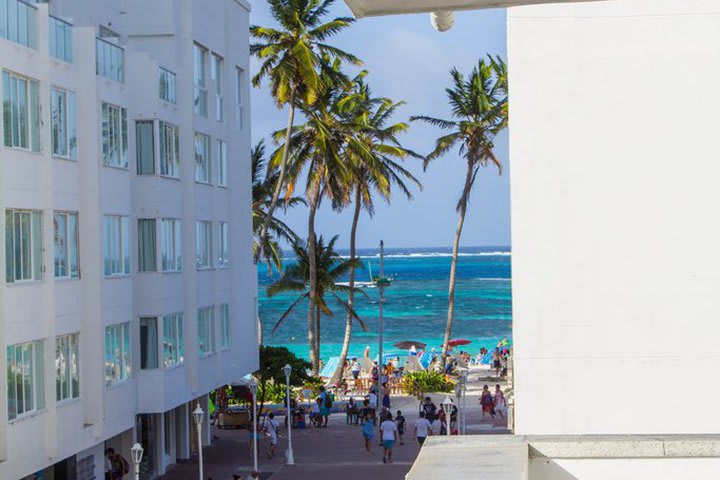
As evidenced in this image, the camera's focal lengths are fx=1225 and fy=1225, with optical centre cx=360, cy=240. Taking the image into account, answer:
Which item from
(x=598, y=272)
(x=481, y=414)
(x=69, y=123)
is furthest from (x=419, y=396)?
(x=598, y=272)

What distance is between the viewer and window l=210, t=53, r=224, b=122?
120 feet

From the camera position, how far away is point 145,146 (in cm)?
3055

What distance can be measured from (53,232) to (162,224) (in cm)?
677

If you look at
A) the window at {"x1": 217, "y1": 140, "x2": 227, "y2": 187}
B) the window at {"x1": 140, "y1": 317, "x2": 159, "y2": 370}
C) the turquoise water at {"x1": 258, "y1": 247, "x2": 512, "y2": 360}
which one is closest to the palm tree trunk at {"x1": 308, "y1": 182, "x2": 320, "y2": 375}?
the window at {"x1": 217, "y1": 140, "x2": 227, "y2": 187}

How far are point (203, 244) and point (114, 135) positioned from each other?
7.44 m

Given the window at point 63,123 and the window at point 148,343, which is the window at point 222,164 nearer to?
the window at point 148,343

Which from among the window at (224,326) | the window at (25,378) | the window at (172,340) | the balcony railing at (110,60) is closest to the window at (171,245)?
the window at (172,340)

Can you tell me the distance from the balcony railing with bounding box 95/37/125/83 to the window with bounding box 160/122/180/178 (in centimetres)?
265

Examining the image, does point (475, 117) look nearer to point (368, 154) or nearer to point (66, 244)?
point (368, 154)

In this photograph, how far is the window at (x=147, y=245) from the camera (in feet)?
100

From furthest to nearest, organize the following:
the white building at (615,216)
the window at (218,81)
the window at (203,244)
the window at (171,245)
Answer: the window at (218,81)
the window at (203,244)
the window at (171,245)
the white building at (615,216)

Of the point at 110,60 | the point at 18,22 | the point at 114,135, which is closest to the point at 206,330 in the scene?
the point at 114,135

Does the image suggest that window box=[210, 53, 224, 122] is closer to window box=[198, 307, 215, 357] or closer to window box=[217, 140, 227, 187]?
window box=[217, 140, 227, 187]

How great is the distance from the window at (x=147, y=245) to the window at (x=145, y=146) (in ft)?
4.19
